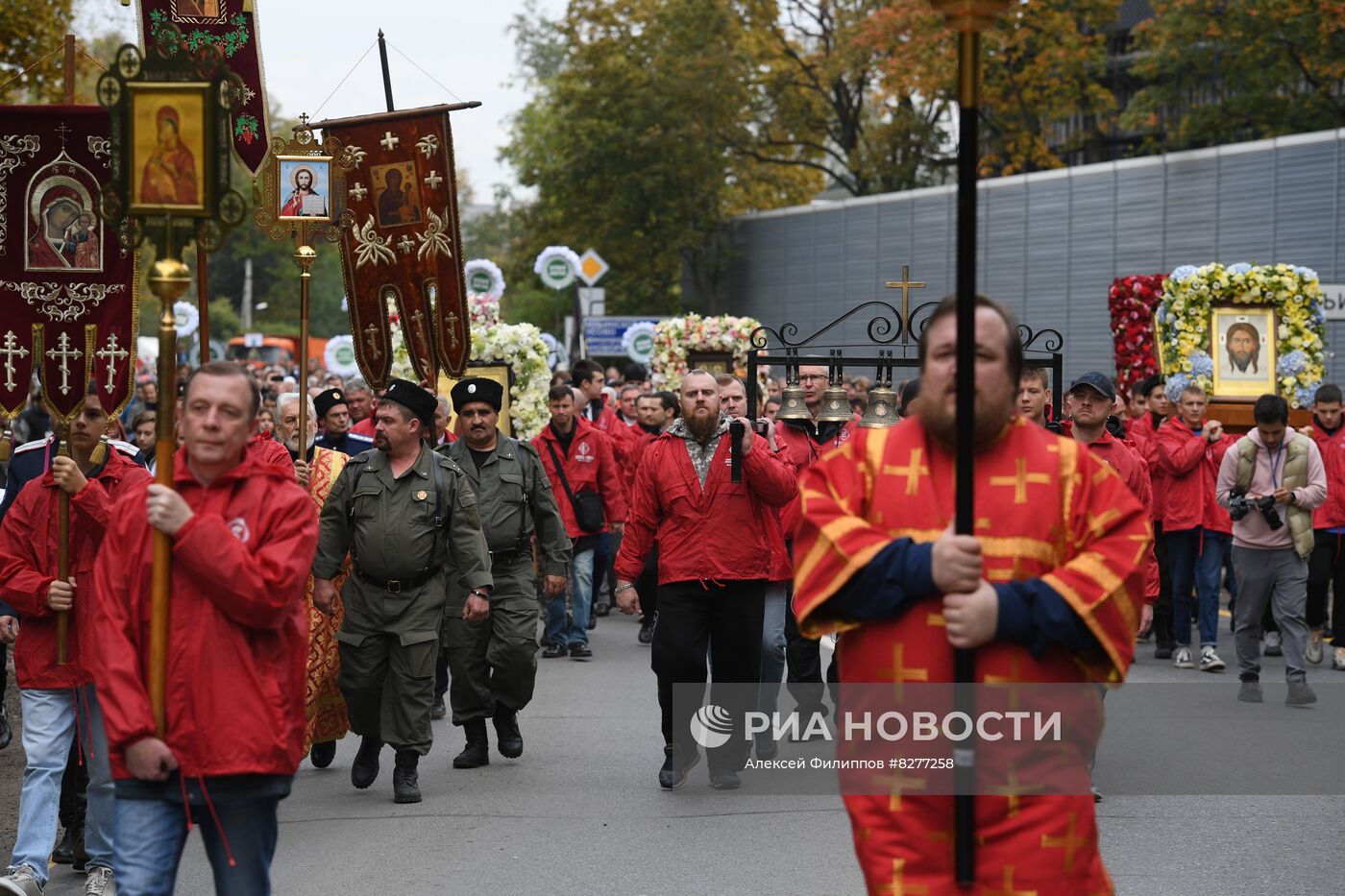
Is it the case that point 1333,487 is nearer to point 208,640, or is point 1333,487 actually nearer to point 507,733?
point 507,733

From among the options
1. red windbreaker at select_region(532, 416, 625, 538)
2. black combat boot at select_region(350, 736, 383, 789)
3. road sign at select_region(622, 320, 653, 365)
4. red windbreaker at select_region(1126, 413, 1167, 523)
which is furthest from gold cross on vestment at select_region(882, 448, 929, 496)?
road sign at select_region(622, 320, 653, 365)

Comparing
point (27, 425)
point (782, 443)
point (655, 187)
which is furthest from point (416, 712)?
point (655, 187)

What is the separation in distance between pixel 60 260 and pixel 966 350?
4.87 m

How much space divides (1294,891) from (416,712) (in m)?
4.17

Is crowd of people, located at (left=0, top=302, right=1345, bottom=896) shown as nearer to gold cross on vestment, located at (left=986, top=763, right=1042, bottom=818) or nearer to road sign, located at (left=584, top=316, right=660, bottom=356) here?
gold cross on vestment, located at (left=986, top=763, right=1042, bottom=818)

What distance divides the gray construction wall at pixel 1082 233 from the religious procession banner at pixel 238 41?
14.3m

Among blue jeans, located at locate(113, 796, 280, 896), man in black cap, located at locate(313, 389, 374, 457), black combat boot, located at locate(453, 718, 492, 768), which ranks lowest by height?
black combat boot, located at locate(453, 718, 492, 768)

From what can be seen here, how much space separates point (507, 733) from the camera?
10156mm

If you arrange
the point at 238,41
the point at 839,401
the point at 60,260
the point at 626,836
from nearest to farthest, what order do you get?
the point at 60,260 < the point at 626,836 < the point at 238,41 < the point at 839,401

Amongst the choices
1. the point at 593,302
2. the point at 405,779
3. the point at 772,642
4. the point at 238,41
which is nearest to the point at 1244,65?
the point at 593,302

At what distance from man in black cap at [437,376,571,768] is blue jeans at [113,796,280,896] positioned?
4.83 m

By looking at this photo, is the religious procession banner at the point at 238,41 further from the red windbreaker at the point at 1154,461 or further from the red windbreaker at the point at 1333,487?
the red windbreaker at the point at 1333,487

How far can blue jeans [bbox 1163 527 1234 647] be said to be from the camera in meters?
13.8

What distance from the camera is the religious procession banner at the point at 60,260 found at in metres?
7.66
